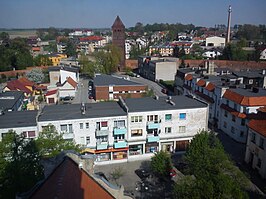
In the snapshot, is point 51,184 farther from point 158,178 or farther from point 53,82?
point 53,82

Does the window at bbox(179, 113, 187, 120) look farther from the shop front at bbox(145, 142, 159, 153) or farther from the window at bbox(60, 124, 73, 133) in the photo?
the window at bbox(60, 124, 73, 133)

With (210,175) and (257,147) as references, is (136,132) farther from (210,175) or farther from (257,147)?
(210,175)

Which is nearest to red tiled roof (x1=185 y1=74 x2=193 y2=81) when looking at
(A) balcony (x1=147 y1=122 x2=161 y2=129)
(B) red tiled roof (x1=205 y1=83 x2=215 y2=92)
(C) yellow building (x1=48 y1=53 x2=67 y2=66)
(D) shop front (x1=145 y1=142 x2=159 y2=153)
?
(B) red tiled roof (x1=205 y1=83 x2=215 y2=92)

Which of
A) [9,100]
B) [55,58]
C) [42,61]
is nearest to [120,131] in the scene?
[9,100]

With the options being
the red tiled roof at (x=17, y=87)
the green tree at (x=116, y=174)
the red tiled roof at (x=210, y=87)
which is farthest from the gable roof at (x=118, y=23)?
the green tree at (x=116, y=174)

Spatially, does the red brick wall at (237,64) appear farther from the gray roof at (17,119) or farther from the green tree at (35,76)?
the gray roof at (17,119)
